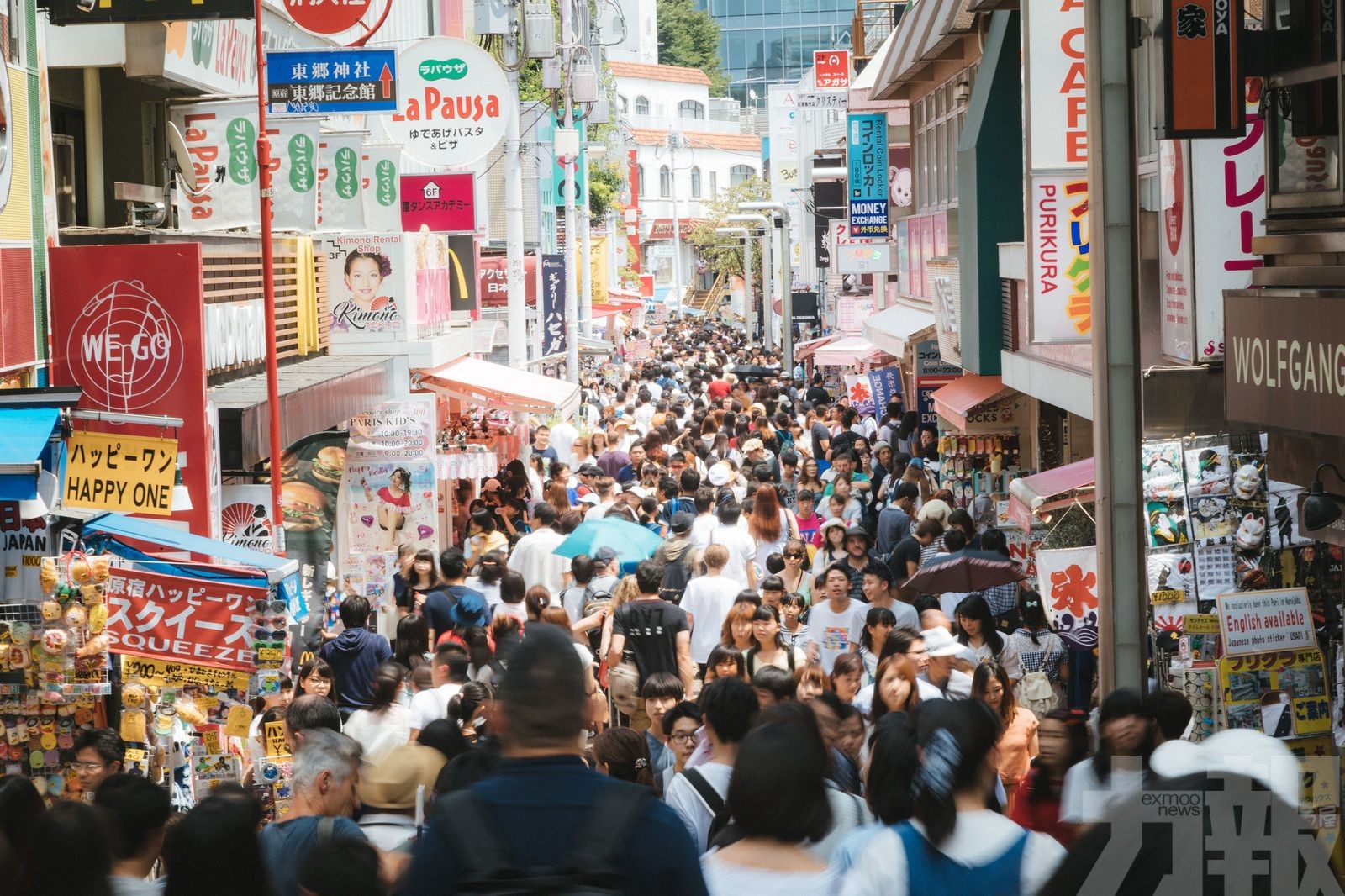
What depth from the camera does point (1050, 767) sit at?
19.4 feet

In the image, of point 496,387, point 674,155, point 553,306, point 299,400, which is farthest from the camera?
point 674,155

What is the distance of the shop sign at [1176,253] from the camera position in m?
9.16

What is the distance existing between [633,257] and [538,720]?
74.9 metres

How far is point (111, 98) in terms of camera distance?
1420cm

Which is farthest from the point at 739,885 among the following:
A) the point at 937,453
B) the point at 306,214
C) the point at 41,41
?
the point at 937,453

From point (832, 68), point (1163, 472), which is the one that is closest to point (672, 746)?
point (1163, 472)

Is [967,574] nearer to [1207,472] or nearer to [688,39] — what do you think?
[1207,472]

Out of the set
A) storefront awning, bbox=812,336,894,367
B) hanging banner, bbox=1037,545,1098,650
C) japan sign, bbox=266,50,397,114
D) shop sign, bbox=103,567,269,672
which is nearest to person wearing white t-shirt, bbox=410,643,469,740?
shop sign, bbox=103,567,269,672

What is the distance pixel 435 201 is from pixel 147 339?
1079 centimetres

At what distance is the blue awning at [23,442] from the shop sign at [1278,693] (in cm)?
605

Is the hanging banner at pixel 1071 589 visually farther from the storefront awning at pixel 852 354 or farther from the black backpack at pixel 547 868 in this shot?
the storefront awning at pixel 852 354

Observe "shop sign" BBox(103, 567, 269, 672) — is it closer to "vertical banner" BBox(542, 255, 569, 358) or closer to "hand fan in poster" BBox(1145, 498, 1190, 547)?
"hand fan in poster" BBox(1145, 498, 1190, 547)

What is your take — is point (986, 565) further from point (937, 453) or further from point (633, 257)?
point (633, 257)

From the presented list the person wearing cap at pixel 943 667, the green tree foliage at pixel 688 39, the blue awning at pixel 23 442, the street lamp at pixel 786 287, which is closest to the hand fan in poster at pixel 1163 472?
the person wearing cap at pixel 943 667
